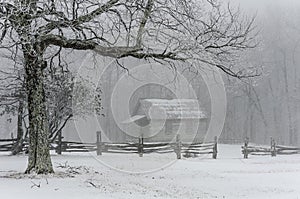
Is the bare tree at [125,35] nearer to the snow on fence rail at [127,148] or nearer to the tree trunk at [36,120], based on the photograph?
the tree trunk at [36,120]

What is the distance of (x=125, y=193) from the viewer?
1116 cm

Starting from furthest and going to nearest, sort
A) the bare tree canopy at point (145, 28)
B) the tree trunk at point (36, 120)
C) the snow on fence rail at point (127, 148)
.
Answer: the snow on fence rail at point (127, 148) → the tree trunk at point (36, 120) → the bare tree canopy at point (145, 28)

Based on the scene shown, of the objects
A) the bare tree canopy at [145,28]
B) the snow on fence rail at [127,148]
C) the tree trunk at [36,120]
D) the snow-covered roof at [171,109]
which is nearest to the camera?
the bare tree canopy at [145,28]

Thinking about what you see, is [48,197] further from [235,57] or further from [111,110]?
[111,110]

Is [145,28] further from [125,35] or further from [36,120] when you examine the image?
[36,120]

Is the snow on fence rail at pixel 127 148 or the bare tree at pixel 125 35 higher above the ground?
the bare tree at pixel 125 35

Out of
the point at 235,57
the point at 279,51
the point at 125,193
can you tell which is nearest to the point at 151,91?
the point at 279,51

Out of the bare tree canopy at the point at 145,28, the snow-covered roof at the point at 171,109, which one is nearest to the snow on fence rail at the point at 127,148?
the bare tree canopy at the point at 145,28

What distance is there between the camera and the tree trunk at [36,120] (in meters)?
13.4

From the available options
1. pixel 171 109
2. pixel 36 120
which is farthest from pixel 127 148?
pixel 171 109

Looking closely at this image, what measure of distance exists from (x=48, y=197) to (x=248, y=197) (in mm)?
5894

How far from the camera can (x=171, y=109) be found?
156ft

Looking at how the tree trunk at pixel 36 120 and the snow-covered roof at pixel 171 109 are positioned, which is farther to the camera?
the snow-covered roof at pixel 171 109

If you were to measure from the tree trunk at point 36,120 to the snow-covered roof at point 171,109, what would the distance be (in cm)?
3294
